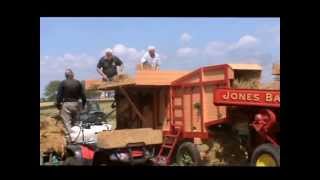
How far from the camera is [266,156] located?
728 centimetres

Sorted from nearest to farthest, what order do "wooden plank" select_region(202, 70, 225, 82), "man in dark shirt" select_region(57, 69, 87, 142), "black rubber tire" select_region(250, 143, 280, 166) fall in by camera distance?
"black rubber tire" select_region(250, 143, 280, 166) < "wooden plank" select_region(202, 70, 225, 82) < "man in dark shirt" select_region(57, 69, 87, 142)

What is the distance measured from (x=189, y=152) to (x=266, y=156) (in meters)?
0.88

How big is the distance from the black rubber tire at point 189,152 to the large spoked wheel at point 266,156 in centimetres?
63

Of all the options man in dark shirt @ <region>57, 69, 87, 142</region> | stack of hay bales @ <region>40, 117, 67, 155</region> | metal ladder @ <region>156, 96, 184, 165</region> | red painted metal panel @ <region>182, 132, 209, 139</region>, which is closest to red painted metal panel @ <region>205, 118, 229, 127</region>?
red painted metal panel @ <region>182, 132, 209, 139</region>

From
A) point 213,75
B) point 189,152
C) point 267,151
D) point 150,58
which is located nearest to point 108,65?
point 150,58

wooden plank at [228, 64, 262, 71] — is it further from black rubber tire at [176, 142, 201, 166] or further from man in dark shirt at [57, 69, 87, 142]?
man in dark shirt at [57, 69, 87, 142]

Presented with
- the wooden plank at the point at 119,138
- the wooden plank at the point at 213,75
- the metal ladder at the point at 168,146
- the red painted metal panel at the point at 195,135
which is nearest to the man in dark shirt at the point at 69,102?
the wooden plank at the point at 119,138

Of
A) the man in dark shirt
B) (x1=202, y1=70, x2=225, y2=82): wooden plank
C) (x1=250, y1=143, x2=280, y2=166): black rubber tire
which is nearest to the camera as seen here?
(x1=250, y1=143, x2=280, y2=166): black rubber tire

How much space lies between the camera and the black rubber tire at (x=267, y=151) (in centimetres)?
719

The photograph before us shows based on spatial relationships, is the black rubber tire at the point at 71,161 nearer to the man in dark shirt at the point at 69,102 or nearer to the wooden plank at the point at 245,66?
the man in dark shirt at the point at 69,102

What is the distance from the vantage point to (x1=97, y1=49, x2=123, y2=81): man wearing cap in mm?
7391

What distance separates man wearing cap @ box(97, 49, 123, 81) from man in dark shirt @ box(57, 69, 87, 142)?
299 mm
